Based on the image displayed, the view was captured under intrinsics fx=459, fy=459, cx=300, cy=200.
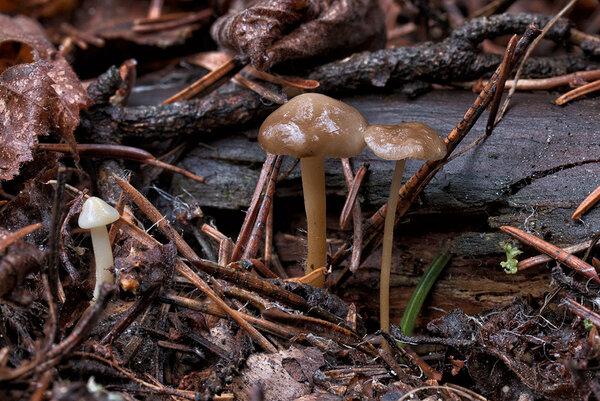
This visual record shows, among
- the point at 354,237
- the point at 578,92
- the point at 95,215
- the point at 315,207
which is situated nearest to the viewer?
the point at 95,215

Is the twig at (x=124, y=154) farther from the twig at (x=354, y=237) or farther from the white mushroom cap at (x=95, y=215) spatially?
the twig at (x=354, y=237)

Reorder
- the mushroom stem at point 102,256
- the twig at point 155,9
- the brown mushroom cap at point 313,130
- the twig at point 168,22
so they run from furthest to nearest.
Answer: the twig at point 155,9 < the twig at point 168,22 < the mushroom stem at point 102,256 < the brown mushroom cap at point 313,130

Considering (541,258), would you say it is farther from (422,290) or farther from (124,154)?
(124,154)

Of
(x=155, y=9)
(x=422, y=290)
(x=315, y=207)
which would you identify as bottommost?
(x=422, y=290)

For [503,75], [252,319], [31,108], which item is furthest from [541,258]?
[31,108]

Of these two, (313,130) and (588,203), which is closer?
(313,130)

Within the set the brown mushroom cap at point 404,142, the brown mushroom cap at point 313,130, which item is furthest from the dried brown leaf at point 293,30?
the brown mushroom cap at point 404,142
